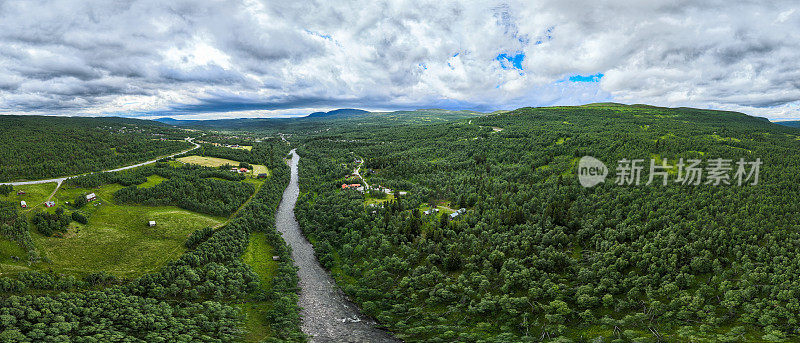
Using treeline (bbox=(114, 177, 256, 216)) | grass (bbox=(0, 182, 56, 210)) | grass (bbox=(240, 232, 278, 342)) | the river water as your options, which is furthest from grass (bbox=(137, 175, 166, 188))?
the river water

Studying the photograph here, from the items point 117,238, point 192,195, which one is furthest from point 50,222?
point 192,195

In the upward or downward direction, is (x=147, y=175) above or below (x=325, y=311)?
above

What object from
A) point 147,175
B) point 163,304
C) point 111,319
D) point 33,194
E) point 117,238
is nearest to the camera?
point 111,319

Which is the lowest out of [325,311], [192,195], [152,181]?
[325,311]

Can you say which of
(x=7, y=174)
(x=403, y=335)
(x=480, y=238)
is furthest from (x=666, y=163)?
(x=7, y=174)

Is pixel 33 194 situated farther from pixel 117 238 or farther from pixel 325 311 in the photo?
pixel 325 311

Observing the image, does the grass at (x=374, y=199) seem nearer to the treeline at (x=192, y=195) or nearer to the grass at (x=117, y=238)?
the treeline at (x=192, y=195)

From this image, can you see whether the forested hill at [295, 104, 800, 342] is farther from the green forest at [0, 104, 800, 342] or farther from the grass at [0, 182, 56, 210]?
the grass at [0, 182, 56, 210]

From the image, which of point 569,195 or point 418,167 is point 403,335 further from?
point 418,167
